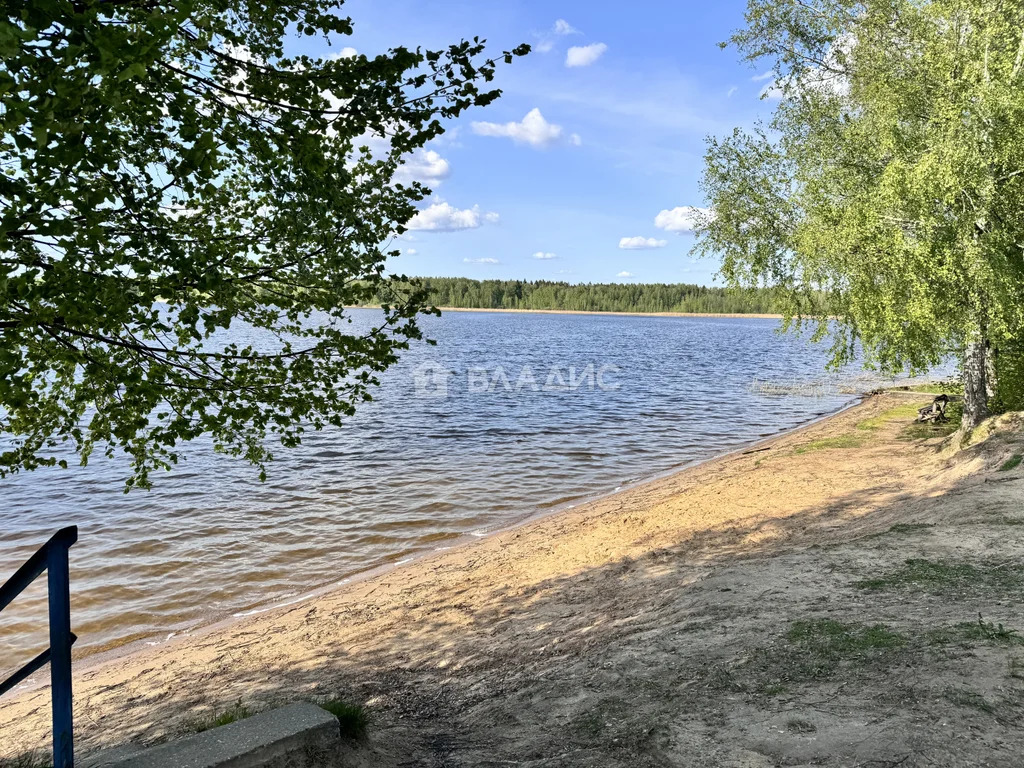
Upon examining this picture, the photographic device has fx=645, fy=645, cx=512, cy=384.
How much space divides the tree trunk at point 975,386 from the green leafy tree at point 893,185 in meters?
0.04

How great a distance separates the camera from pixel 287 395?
5840 mm

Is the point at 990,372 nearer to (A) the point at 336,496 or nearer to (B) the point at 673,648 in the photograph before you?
(B) the point at 673,648

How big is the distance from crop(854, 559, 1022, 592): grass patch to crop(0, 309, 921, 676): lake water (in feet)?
26.7

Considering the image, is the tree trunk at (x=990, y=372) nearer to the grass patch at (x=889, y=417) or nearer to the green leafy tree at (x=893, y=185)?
the green leafy tree at (x=893, y=185)

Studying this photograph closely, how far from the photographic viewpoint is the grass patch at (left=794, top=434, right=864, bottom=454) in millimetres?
18003

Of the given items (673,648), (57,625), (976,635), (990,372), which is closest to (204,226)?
(57,625)

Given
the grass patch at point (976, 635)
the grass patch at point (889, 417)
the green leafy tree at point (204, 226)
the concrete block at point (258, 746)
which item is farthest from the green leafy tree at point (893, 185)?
the concrete block at point (258, 746)

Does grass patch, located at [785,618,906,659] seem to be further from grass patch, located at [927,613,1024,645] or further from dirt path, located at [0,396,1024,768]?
grass patch, located at [927,613,1024,645]

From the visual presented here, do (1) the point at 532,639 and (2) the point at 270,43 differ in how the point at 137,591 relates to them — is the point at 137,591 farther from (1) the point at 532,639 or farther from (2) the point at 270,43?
(2) the point at 270,43

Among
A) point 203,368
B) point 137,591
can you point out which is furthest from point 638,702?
point 137,591

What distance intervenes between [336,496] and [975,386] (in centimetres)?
1476

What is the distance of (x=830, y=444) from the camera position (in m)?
18.5

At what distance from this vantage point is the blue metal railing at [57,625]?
323 cm

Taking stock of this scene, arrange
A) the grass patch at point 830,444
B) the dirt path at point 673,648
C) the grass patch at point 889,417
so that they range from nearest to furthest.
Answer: the dirt path at point 673,648 → the grass patch at point 830,444 → the grass patch at point 889,417
